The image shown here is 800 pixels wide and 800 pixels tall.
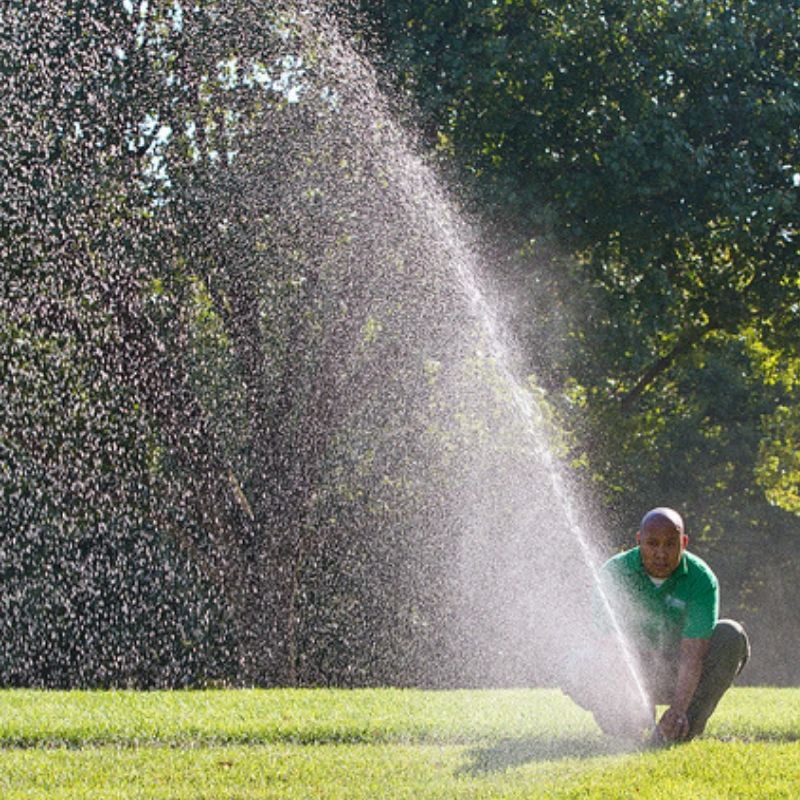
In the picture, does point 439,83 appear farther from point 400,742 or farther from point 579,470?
point 400,742

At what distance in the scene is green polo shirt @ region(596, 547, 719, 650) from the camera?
617 cm

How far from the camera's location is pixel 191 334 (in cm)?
1394

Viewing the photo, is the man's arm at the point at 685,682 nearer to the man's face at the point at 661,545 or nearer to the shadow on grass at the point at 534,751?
the shadow on grass at the point at 534,751

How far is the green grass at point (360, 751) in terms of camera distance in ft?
17.4

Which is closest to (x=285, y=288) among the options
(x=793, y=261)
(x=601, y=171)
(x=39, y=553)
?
(x=601, y=171)

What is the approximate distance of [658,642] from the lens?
6414 millimetres

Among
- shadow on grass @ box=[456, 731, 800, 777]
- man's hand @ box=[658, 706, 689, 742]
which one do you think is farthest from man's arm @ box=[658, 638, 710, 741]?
shadow on grass @ box=[456, 731, 800, 777]

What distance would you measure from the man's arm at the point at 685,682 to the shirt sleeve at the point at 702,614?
0.04 meters

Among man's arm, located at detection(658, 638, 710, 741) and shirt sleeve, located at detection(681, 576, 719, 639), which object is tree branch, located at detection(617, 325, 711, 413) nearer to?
shirt sleeve, located at detection(681, 576, 719, 639)

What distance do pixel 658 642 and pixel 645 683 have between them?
0.88 feet

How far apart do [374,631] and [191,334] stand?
15.5 ft

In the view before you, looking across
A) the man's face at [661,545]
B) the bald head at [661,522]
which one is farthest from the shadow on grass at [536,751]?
the bald head at [661,522]

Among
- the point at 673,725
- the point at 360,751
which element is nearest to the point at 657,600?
the point at 673,725

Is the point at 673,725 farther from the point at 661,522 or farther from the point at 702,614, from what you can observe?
the point at 661,522
